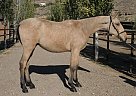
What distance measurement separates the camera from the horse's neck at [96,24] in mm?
7352

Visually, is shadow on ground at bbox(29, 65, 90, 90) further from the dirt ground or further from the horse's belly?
the horse's belly

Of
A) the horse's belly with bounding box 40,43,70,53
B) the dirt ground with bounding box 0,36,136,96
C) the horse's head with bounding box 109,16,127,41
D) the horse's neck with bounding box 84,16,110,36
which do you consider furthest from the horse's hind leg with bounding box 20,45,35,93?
the horse's head with bounding box 109,16,127,41

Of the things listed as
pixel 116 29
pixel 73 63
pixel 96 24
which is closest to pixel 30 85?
pixel 73 63

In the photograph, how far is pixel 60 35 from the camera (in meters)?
7.32

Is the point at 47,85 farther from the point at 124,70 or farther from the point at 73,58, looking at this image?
the point at 124,70

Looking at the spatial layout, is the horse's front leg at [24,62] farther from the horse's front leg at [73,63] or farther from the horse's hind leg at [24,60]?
the horse's front leg at [73,63]

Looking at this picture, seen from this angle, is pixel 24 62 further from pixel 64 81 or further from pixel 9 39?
pixel 9 39

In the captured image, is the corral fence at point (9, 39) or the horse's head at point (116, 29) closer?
the horse's head at point (116, 29)

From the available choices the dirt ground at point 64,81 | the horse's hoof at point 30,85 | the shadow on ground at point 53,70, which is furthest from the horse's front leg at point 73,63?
the shadow on ground at point 53,70

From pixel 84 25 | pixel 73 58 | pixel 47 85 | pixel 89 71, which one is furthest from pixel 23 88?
pixel 89 71

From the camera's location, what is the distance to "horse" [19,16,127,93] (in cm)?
716

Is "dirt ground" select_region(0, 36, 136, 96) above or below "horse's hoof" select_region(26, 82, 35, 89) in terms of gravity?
below

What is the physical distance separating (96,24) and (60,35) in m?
0.96

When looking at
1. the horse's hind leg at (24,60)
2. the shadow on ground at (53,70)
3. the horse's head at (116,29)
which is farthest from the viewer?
the shadow on ground at (53,70)
